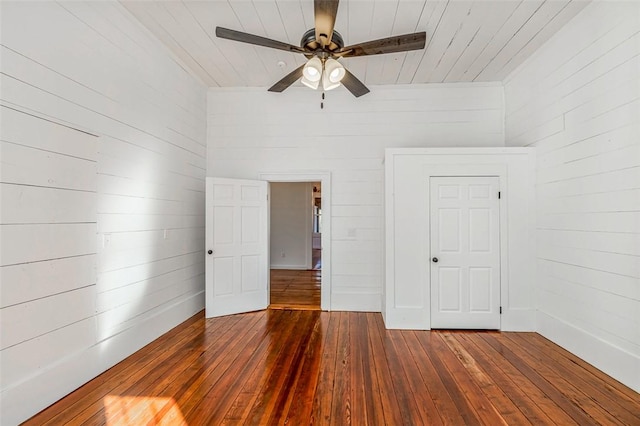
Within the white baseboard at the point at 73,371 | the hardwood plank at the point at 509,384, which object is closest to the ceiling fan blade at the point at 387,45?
the hardwood plank at the point at 509,384

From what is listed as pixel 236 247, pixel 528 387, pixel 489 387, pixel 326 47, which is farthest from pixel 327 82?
pixel 528 387

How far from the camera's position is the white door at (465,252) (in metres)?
3.69

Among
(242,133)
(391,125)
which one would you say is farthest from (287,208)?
(391,125)

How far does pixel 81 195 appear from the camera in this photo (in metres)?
2.44

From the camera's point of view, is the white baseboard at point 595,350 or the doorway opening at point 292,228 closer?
the white baseboard at point 595,350

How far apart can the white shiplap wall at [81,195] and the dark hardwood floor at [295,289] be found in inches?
64.8

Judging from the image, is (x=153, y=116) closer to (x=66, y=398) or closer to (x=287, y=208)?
(x=66, y=398)

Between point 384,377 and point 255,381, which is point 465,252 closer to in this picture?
point 384,377

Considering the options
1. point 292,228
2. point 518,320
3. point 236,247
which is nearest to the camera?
point 518,320

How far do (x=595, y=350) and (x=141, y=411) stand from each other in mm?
3790

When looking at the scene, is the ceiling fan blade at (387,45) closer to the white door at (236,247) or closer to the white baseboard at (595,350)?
the white door at (236,247)

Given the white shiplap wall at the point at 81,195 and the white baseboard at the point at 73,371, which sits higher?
the white shiplap wall at the point at 81,195

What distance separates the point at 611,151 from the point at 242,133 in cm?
431

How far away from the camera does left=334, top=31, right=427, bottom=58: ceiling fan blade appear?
2.53m
